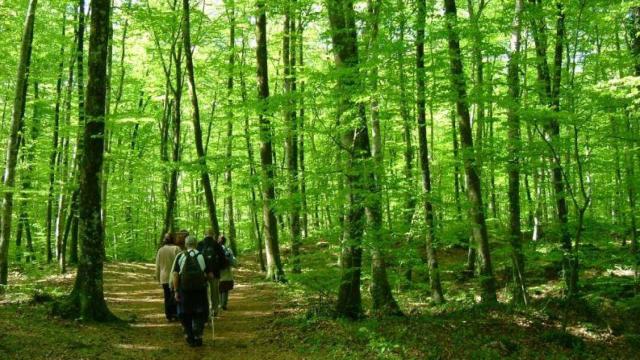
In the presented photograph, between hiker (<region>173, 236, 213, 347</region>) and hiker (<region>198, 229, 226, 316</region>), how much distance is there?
1.60 metres

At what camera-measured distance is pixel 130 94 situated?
2870 cm

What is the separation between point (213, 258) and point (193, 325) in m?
2.12

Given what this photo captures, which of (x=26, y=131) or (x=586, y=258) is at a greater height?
(x=26, y=131)

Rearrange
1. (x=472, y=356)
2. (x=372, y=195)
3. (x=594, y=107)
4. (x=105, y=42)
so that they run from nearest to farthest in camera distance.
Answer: (x=472, y=356) → (x=372, y=195) → (x=594, y=107) → (x=105, y=42)

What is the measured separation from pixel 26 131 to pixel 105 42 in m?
16.1

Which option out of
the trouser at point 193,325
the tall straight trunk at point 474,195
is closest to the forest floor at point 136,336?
the trouser at point 193,325

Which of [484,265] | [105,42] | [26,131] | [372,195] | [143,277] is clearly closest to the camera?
[372,195]

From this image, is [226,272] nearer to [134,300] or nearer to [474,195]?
[134,300]

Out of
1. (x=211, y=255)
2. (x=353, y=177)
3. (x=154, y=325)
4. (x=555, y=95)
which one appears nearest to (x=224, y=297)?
(x=211, y=255)

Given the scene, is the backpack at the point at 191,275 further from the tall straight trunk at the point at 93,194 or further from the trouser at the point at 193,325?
the tall straight trunk at the point at 93,194

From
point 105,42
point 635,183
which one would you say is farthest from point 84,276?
point 635,183

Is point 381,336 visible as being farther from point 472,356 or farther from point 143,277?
point 143,277

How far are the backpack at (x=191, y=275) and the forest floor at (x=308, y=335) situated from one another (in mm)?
1058

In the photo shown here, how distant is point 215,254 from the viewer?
10344 mm
